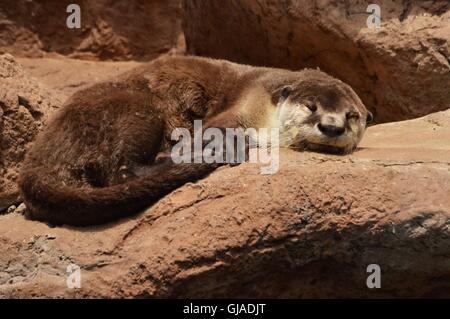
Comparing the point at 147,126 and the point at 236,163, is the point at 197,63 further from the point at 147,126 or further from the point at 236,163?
the point at 236,163

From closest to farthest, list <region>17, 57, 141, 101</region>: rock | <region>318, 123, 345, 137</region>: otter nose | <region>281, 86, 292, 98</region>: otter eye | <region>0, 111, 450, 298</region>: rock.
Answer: <region>0, 111, 450, 298</region>: rock < <region>318, 123, 345, 137</region>: otter nose < <region>281, 86, 292, 98</region>: otter eye < <region>17, 57, 141, 101</region>: rock

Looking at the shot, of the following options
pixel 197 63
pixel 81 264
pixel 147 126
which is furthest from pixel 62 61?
pixel 81 264

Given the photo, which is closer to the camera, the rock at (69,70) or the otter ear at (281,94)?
the otter ear at (281,94)

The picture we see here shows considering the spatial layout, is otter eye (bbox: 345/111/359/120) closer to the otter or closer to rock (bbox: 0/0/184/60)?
the otter

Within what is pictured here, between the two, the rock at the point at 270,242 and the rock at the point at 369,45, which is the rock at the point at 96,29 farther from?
the rock at the point at 270,242

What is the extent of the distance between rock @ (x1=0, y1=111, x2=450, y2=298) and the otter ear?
3.04ft

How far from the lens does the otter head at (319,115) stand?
5.38 m

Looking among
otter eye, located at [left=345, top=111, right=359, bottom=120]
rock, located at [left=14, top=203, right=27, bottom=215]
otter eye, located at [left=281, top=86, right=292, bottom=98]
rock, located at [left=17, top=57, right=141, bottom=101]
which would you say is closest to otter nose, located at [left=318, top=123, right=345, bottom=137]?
otter eye, located at [left=345, top=111, right=359, bottom=120]

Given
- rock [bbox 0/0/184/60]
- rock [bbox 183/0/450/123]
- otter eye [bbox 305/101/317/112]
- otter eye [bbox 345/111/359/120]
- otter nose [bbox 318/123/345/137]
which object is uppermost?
rock [bbox 0/0/184/60]

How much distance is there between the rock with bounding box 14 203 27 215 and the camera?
552cm

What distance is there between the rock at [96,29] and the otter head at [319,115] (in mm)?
3689

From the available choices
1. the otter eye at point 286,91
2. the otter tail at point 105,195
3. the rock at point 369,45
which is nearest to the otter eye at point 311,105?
the otter eye at point 286,91

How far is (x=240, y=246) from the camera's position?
4645 millimetres
